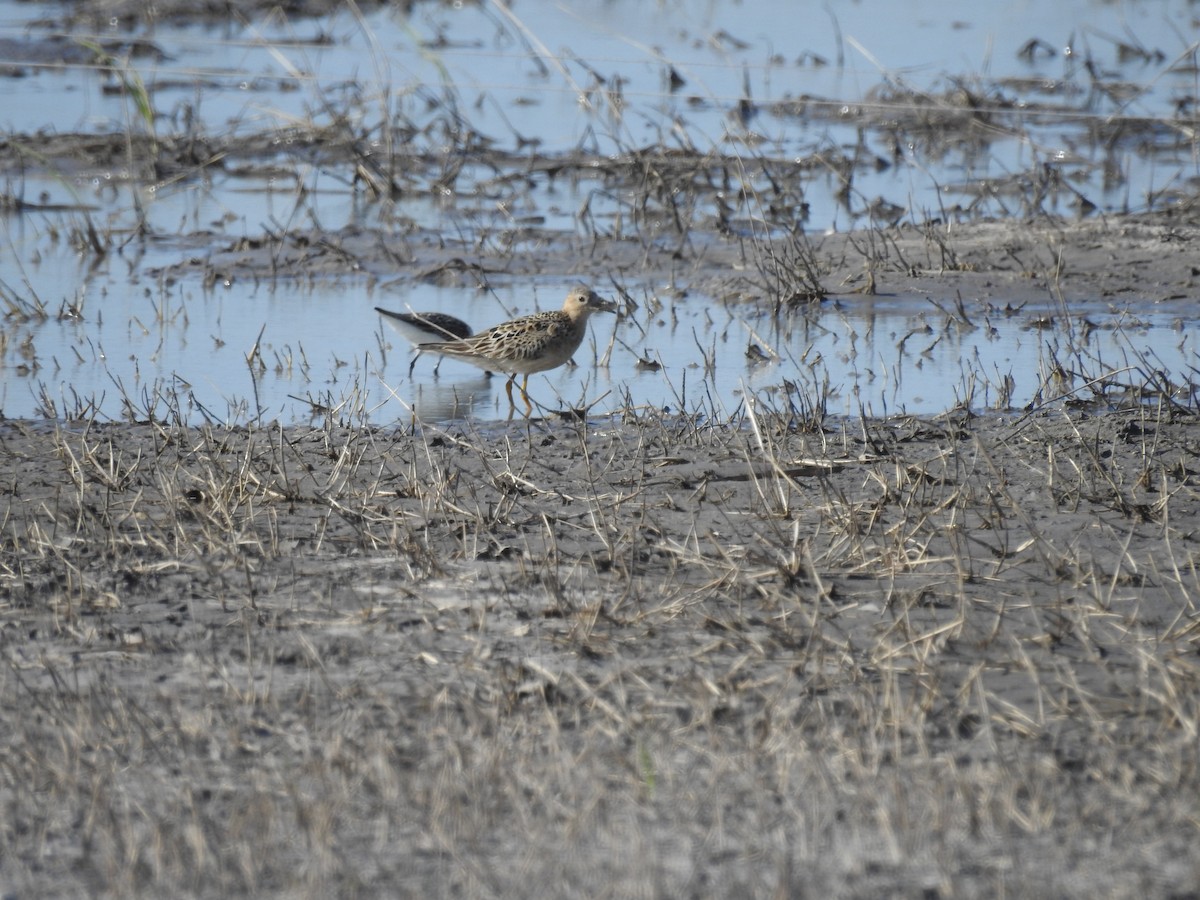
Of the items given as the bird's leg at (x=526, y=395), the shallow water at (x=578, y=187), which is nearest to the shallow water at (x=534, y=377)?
the shallow water at (x=578, y=187)

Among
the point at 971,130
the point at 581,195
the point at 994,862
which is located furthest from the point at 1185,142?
the point at 994,862

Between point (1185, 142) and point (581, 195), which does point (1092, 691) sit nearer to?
point (581, 195)

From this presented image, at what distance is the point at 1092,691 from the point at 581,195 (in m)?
9.07

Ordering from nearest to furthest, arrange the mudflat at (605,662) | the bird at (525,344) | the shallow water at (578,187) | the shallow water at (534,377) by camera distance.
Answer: the mudflat at (605,662) → the shallow water at (534,377) → the bird at (525,344) → the shallow water at (578,187)

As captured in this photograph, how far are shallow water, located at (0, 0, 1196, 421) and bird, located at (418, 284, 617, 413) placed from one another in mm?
239

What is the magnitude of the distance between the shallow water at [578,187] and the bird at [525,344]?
9.4 inches

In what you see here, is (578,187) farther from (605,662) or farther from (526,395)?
(605,662)

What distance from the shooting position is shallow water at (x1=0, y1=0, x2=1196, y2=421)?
8.19m

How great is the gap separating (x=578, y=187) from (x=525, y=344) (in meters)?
5.53

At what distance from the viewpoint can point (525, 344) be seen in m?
7.89

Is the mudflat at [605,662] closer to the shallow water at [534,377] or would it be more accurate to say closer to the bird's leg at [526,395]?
the bird's leg at [526,395]

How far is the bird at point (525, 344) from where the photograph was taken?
7910mm

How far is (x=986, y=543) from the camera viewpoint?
536 centimetres

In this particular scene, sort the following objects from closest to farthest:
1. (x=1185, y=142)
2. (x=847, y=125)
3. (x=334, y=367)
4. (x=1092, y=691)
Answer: (x=1092, y=691) < (x=334, y=367) < (x=1185, y=142) < (x=847, y=125)
